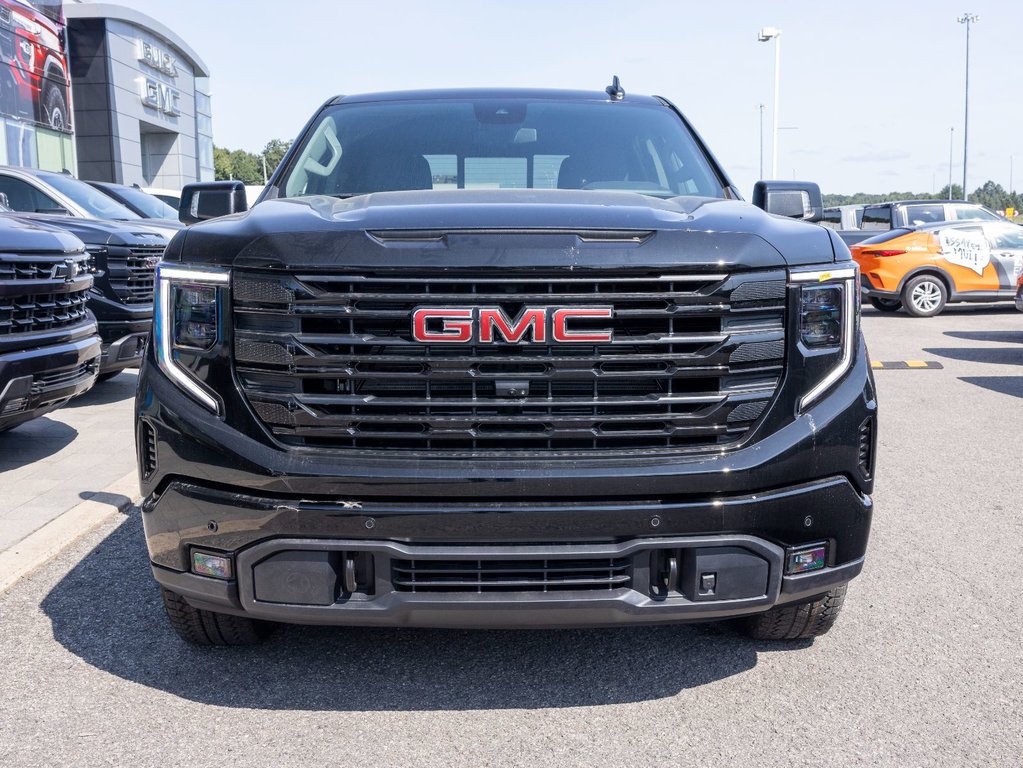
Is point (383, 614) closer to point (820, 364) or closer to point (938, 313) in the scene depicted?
point (820, 364)

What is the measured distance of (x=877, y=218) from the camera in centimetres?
1895

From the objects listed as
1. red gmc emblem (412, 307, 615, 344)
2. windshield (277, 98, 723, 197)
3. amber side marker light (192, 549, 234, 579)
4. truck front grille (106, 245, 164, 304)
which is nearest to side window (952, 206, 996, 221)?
truck front grille (106, 245, 164, 304)

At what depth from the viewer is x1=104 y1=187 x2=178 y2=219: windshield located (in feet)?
38.9

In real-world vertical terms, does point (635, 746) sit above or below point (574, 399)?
below

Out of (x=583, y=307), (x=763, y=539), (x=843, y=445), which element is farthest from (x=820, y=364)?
(x=583, y=307)

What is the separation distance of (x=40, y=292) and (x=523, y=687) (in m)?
3.99

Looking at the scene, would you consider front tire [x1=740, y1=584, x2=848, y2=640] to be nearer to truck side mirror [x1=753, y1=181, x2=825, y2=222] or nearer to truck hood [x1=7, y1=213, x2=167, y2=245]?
truck side mirror [x1=753, y1=181, x2=825, y2=222]

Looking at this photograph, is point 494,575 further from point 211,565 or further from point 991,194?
point 991,194

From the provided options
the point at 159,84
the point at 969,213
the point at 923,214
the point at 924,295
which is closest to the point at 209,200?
the point at 924,295

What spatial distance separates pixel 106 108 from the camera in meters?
40.4

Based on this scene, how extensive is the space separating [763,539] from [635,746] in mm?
663

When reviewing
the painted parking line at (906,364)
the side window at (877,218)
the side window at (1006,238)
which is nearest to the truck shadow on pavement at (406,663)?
the painted parking line at (906,364)

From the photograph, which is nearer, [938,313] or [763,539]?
[763,539]

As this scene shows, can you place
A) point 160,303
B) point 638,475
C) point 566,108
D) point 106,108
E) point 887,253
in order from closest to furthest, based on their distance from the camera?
point 638,475, point 160,303, point 566,108, point 887,253, point 106,108
